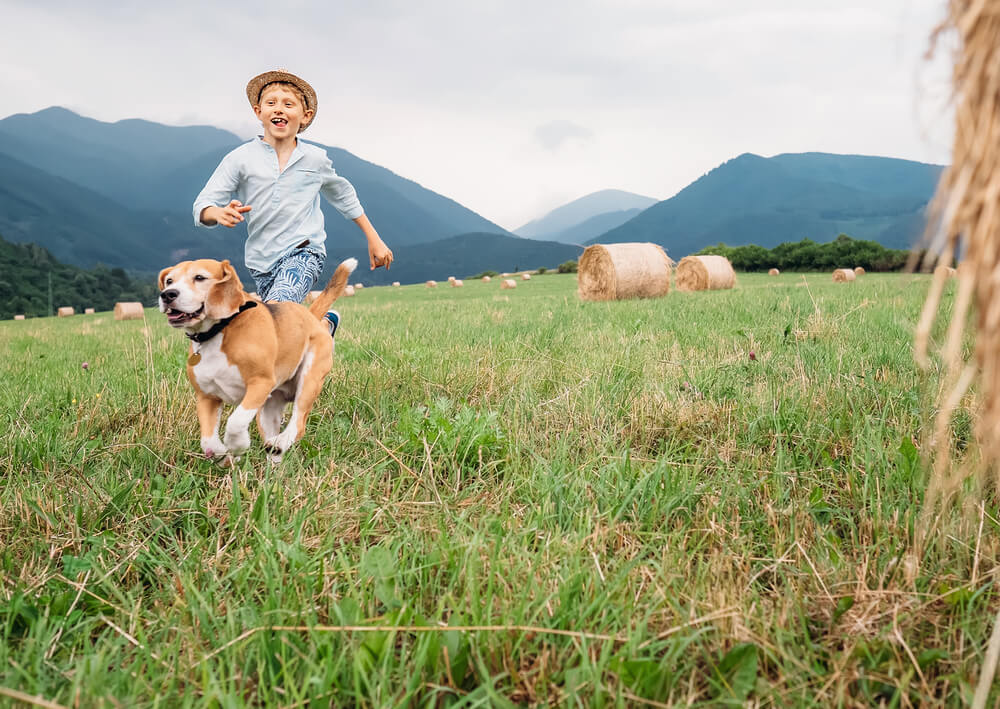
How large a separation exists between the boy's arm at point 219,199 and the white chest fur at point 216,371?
691 mm

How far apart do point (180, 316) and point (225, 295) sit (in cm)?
21

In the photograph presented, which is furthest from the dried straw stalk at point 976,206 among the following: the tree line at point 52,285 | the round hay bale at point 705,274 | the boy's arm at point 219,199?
the tree line at point 52,285

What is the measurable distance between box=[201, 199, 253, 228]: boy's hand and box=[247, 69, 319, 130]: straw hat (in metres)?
1.14

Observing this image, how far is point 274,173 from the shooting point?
154 inches

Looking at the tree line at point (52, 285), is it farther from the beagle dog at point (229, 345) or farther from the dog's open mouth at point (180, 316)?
the dog's open mouth at point (180, 316)

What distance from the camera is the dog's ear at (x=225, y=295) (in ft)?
8.41

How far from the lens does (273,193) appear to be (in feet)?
12.8

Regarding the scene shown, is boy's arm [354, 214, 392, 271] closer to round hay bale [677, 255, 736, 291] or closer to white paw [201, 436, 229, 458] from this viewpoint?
white paw [201, 436, 229, 458]

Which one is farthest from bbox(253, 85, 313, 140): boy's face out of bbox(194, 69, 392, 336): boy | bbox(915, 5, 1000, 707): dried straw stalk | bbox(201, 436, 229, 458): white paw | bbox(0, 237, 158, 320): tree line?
bbox(0, 237, 158, 320): tree line

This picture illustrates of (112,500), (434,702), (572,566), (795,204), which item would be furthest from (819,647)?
(795,204)

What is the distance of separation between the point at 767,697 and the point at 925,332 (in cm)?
78

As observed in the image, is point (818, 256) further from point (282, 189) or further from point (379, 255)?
point (282, 189)

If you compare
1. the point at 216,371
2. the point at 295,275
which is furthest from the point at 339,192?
the point at 216,371

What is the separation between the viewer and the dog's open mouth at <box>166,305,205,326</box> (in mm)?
2429
